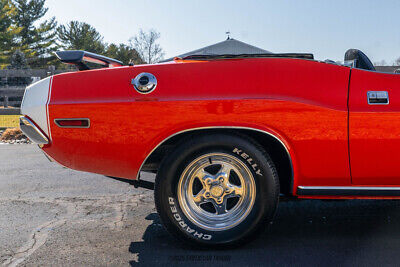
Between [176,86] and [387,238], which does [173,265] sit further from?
[387,238]

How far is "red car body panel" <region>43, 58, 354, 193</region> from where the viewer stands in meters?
2.53

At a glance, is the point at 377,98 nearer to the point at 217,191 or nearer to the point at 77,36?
the point at 217,191

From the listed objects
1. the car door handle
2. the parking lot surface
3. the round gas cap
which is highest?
the round gas cap

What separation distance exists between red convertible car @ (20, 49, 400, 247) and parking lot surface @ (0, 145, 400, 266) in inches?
7.4

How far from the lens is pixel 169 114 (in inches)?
103

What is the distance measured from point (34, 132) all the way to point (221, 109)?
128 centimetres

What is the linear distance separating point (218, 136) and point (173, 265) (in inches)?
31.4

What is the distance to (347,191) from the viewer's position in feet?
8.48

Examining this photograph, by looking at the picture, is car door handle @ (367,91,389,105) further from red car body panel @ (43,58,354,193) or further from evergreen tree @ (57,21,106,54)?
evergreen tree @ (57,21,106,54)

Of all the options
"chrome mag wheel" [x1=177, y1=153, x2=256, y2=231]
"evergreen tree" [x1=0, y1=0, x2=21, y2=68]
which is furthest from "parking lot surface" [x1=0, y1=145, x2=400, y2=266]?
"evergreen tree" [x1=0, y1=0, x2=21, y2=68]

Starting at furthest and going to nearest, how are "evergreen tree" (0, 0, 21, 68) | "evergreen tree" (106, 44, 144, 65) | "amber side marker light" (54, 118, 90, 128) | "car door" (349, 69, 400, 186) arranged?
1. "evergreen tree" (106, 44, 144, 65)
2. "evergreen tree" (0, 0, 21, 68)
3. "amber side marker light" (54, 118, 90, 128)
4. "car door" (349, 69, 400, 186)

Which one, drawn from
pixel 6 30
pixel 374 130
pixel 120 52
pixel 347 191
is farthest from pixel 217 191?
pixel 120 52

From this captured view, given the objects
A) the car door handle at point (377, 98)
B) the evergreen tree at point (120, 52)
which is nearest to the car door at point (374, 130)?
the car door handle at point (377, 98)

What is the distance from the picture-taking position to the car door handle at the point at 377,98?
2.52 meters
